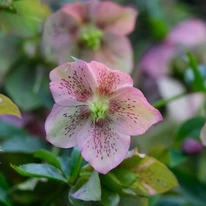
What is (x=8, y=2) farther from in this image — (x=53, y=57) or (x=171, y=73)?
(x=171, y=73)

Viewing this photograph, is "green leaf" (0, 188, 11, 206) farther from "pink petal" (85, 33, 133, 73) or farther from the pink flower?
"pink petal" (85, 33, 133, 73)

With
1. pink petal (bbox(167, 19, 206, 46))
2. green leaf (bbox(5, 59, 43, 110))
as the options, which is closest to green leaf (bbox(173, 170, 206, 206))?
green leaf (bbox(5, 59, 43, 110))

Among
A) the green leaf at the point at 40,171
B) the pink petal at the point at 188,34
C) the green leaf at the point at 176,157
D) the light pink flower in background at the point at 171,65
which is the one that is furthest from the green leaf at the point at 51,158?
the pink petal at the point at 188,34

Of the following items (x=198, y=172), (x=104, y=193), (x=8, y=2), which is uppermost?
(x=8, y=2)

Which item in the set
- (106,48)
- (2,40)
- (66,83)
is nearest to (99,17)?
(106,48)

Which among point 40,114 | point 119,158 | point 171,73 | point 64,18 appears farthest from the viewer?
point 171,73

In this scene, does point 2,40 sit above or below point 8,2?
below

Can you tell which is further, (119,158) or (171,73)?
(171,73)
